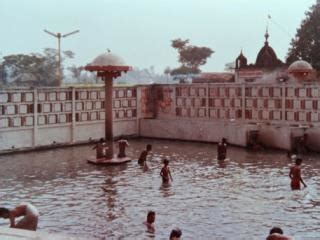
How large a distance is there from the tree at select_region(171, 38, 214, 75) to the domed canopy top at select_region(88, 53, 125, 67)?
185 ft

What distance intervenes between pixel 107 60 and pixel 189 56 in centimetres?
5861

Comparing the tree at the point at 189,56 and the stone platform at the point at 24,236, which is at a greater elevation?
the tree at the point at 189,56

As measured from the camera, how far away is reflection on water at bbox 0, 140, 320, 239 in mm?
12961

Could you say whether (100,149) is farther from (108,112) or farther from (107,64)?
(107,64)

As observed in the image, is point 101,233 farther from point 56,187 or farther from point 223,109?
point 223,109

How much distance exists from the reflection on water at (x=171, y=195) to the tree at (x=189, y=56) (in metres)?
55.9

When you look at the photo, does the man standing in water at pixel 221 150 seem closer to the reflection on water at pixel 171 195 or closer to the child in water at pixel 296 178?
the reflection on water at pixel 171 195

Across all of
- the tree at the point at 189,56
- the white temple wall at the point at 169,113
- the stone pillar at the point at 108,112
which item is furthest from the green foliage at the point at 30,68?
the stone pillar at the point at 108,112

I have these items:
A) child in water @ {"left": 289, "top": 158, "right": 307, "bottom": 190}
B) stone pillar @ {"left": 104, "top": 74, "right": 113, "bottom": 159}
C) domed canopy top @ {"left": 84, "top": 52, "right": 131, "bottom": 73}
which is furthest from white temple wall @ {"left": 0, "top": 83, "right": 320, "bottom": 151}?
child in water @ {"left": 289, "top": 158, "right": 307, "bottom": 190}

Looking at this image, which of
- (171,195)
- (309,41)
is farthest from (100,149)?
(309,41)

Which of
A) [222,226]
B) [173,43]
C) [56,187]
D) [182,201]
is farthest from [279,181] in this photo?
[173,43]

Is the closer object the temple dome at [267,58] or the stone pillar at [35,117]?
the stone pillar at [35,117]

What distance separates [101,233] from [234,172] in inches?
335

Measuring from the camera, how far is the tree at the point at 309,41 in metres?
45.1
